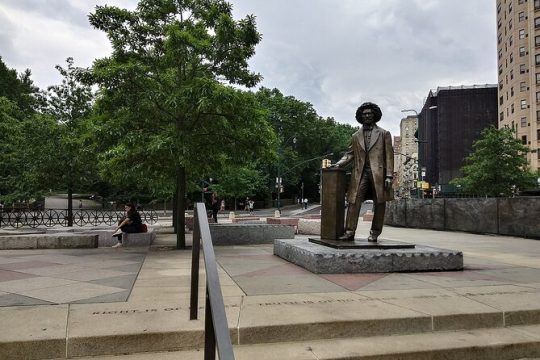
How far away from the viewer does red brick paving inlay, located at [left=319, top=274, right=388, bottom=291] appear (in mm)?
6661

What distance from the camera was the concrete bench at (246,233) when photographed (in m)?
13.6

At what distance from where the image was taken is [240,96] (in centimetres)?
1098

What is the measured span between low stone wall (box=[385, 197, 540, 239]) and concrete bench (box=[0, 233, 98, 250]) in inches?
539

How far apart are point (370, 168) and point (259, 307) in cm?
436

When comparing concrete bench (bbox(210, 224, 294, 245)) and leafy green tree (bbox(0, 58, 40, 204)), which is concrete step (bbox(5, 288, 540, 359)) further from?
leafy green tree (bbox(0, 58, 40, 204))

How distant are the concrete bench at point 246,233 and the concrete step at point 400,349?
913cm

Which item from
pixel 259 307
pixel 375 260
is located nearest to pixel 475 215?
pixel 375 260

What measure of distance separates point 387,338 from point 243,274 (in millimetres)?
3501

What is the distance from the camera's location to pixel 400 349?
4.32 meters

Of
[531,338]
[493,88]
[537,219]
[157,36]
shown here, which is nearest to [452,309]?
[531,338]

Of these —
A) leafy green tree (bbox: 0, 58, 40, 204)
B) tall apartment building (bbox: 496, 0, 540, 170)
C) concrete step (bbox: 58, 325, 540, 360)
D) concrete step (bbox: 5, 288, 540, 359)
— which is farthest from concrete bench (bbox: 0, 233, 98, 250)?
tall apartment building (bbox: 496, 0, 540, 170)

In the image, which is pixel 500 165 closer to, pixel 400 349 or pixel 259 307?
pixel 259 307

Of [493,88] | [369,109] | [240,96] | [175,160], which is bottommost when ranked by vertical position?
[175,160]

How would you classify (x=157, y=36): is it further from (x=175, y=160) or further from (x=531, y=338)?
(x=531, y=338)
